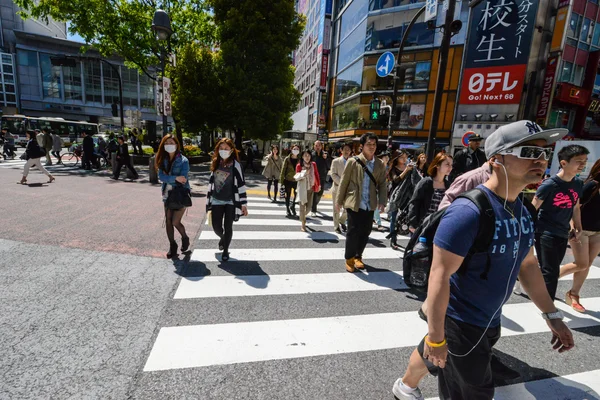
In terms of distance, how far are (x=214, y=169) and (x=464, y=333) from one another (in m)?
3.91

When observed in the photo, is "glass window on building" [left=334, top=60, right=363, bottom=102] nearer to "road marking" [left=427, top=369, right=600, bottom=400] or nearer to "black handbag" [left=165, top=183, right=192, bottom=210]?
"black handbag" [left=165, top=183, right=192, bottom=210]

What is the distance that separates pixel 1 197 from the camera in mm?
7750

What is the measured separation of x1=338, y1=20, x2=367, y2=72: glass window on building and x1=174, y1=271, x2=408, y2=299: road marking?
25882 millimetres

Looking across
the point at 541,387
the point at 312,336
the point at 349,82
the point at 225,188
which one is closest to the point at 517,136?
the point at 541,387

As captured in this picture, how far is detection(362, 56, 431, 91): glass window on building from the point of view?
2297 centimetres

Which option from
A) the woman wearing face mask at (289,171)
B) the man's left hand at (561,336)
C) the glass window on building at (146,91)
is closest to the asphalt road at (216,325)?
the man's left hand at (561,336)

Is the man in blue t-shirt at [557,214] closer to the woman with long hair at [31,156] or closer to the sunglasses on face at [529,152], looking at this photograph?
the sunglasses on face at [529,152]

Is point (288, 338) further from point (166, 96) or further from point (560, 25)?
point (560, 25)

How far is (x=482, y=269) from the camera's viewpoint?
1.57m

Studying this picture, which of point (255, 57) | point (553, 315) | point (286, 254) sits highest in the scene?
point (255, 57)

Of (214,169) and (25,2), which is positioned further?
(25,2)

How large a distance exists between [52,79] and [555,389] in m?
69.3

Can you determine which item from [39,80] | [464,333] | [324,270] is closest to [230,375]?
[464,333]

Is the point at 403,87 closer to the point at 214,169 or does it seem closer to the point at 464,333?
the point at 214,169
